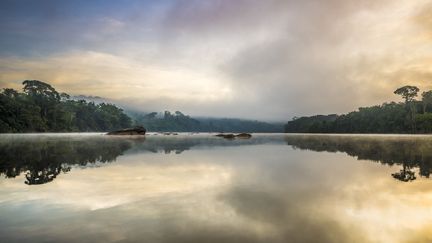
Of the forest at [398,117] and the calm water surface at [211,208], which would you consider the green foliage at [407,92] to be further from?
the calm water surface at [211,208]

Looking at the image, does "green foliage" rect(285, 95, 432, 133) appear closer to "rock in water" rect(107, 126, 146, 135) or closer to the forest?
the forest

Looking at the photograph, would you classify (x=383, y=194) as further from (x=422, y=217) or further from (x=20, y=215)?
(x=20, y=215)

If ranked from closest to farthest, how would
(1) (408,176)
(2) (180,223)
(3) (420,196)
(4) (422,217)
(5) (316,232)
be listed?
1. (5) (316,232)
2. (2) (180,223)
3. (4) (422,217)
4. (3) (420,196)
5. (1) (408,176)

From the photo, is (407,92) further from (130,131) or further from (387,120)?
(130,131)

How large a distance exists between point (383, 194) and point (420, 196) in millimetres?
1117

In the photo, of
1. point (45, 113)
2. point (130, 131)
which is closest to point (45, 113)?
point (45, 113)

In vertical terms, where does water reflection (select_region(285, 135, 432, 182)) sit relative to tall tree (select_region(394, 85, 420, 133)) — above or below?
below

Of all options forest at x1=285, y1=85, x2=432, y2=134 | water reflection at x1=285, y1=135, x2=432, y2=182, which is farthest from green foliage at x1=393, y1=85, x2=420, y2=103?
water reflection at x1=285, y1=135, x2=432, y2=182

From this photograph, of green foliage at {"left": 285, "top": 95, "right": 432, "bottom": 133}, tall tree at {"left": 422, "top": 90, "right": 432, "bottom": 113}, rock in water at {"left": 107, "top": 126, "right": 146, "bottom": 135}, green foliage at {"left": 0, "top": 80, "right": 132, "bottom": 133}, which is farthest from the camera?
tall tree at {"left": 422, "top": 90, "right": 432, "bottom": 113}

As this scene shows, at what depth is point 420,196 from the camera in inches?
409

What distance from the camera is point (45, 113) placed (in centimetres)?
13400

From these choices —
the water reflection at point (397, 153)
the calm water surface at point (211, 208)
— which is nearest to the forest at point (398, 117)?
the water reflection at point (397, 153)

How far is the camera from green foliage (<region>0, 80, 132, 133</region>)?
357ft

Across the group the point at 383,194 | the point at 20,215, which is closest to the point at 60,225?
the point at 20,215
